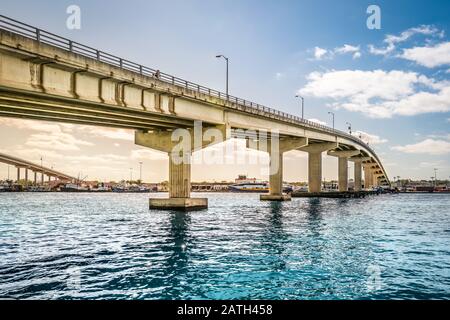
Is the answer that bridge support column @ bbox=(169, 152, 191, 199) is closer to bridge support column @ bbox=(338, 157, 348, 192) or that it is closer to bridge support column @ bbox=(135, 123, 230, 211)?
bridge support column @ bbox=(135, 123, 230, 211)

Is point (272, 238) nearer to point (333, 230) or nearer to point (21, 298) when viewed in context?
point (333, 230)

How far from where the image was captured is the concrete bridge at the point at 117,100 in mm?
26359

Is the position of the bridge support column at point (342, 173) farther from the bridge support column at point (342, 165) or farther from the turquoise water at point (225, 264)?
the turquoise water at point (225, 264)

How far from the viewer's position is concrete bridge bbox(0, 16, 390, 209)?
26.4m

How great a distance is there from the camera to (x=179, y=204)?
55844mm

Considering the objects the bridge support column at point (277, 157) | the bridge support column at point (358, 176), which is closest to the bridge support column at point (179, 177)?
the bridge support column at point (277, 157)

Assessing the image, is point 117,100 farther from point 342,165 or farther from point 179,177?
point 342,165

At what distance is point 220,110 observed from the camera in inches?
2162

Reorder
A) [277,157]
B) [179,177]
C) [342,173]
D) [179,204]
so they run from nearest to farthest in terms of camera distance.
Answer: [179,204], [179,177], [277,157], [342,173]

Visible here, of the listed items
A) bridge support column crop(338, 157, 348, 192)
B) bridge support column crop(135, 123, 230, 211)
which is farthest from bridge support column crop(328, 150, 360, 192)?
→ bridge support column crop(135, 123, 230, 211)

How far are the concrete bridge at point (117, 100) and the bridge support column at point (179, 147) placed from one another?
139 mm

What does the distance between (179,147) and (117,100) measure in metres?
21.3

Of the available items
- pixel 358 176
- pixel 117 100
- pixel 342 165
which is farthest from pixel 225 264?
pixel 358 176
